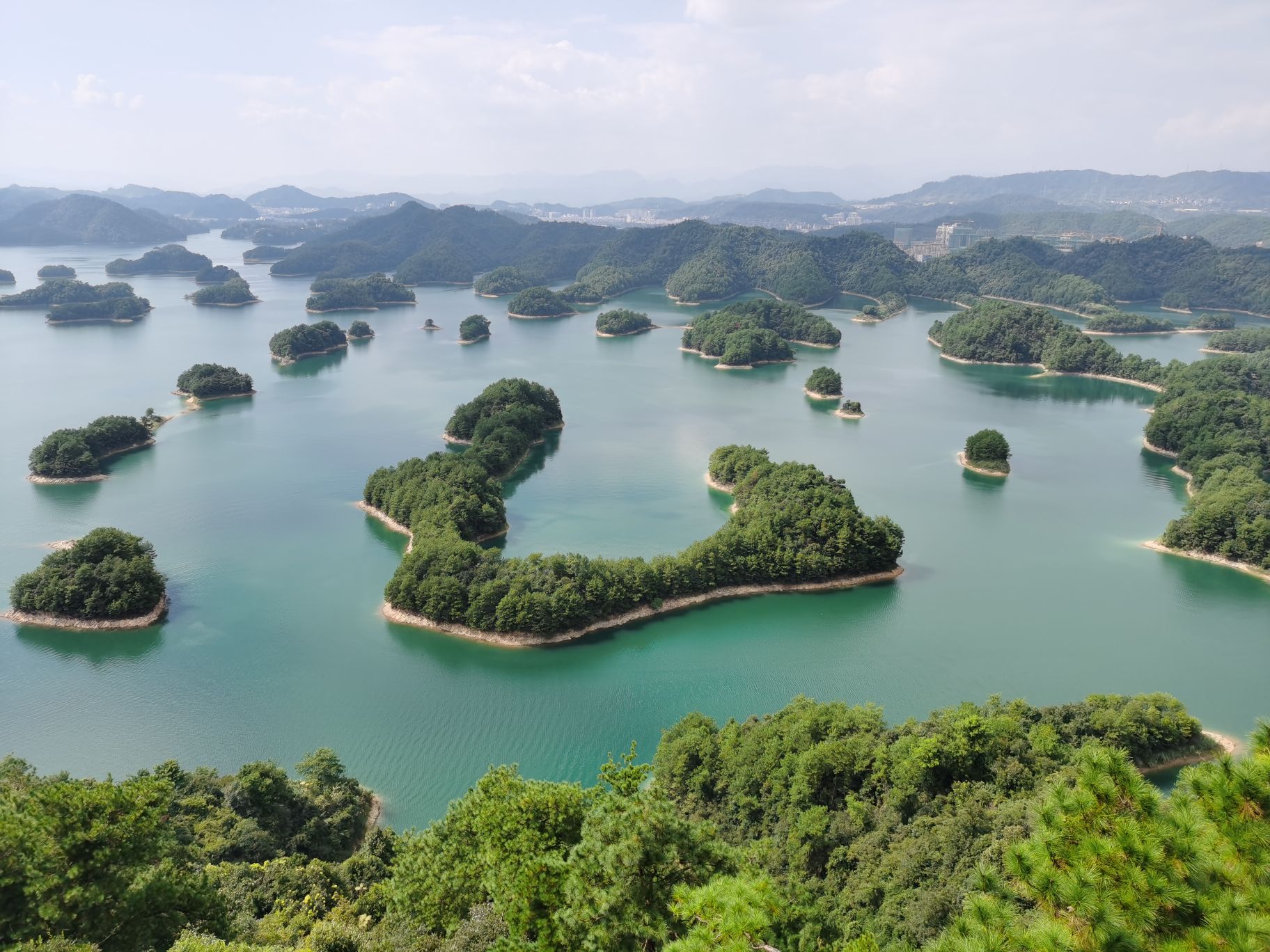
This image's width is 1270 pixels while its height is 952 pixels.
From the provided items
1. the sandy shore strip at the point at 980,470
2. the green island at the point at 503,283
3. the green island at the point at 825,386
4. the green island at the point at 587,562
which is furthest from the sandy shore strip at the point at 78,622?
the green island at the point at 503,283

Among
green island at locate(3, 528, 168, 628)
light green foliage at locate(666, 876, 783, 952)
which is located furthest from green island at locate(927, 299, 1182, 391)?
light green foliage at locate(666, 876, 783, 952)

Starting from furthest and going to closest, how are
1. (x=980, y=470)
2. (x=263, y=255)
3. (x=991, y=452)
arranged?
(x=263, y=255), (x=980, y=470), (x=991, y=452)

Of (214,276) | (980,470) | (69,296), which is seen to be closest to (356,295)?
(214,276)

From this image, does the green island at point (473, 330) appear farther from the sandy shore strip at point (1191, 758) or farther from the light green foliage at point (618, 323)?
the sandy shore strip at point (1191, 758)

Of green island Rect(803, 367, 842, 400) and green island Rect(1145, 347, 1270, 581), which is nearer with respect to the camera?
green island Rect(1145, 347, 1270, 581)

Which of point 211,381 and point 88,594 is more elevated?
point 88,594

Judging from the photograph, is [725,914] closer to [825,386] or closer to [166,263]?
[825,386]

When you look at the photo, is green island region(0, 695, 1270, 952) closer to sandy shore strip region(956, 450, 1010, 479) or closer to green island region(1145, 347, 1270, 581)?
green island region(1145, 347, 1270, 581)
